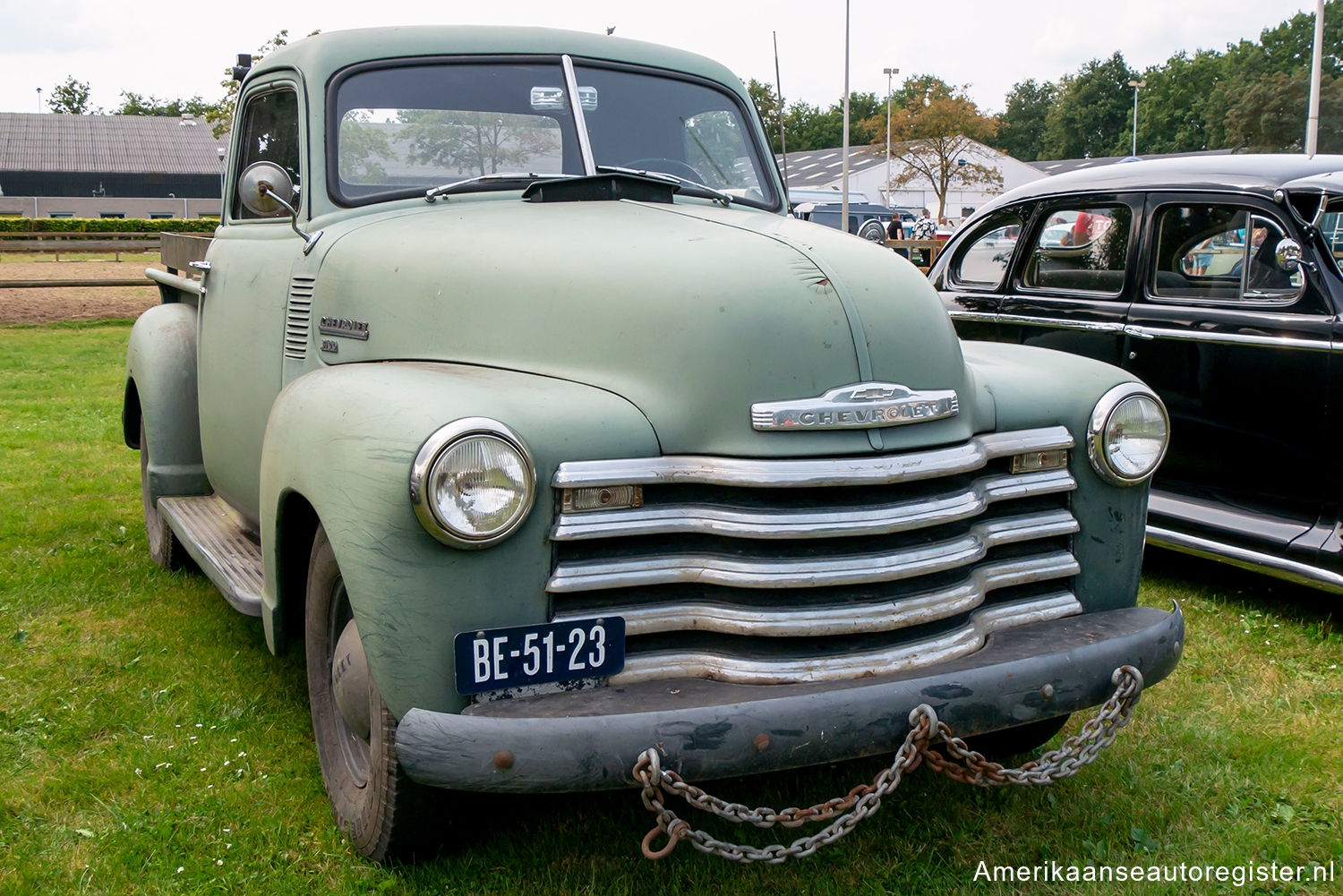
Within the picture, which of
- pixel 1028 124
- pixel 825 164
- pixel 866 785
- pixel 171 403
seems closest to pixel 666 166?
pixel 866 785

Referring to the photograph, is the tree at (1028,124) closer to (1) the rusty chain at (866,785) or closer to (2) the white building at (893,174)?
(2) the white building at (893,174)

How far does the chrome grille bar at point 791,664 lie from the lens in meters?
2.48

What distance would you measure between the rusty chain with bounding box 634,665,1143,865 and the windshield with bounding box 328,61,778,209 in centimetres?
204

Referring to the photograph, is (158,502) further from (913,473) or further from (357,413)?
(913,473)

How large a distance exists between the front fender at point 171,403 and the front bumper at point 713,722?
116 inches

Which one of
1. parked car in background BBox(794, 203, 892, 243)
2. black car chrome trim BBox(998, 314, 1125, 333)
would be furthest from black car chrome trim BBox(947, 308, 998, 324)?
parked car in background BBox(794, 203, 892, 243)

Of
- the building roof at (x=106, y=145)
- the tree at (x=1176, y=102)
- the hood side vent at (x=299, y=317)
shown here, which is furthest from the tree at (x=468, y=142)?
the tree at (x=1176, y=102)

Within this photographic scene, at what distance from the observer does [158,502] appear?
15.9ft

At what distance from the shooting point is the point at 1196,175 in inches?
215

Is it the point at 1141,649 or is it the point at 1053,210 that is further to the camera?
the point at 1053,210

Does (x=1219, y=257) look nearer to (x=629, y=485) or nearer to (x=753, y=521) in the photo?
(x=753, y=521)

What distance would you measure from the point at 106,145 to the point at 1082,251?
64.4 m

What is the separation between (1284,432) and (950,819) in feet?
8.79

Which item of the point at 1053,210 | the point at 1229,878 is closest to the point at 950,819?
the point at 1229,878
